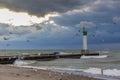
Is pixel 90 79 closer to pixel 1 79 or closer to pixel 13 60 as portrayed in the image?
pixel 1 79

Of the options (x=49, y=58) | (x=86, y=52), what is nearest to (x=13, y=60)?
(x=49, y=58)

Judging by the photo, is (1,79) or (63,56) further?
(63,56)

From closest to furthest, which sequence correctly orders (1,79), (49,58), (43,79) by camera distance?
(1,79) → (43,79) → (49,58)

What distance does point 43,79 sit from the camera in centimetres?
2183

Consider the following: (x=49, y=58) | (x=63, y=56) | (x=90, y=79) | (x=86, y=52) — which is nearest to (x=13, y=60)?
(x=49, y=58)

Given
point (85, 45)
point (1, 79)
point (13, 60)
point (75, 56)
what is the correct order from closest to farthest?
point (1, 79) < point (13, 60) < point (75, 56) < point (85, 45)

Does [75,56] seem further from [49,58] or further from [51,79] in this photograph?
[51,79]

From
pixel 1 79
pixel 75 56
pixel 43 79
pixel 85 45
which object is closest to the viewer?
pixel 1 79

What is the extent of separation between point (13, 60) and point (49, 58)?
10.4m

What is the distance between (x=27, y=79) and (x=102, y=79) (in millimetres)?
5518

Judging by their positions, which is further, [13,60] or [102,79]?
[13,60]

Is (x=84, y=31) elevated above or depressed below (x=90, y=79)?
above

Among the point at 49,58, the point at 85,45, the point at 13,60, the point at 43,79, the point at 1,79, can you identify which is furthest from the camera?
the point at 85,45

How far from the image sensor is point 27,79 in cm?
2086
